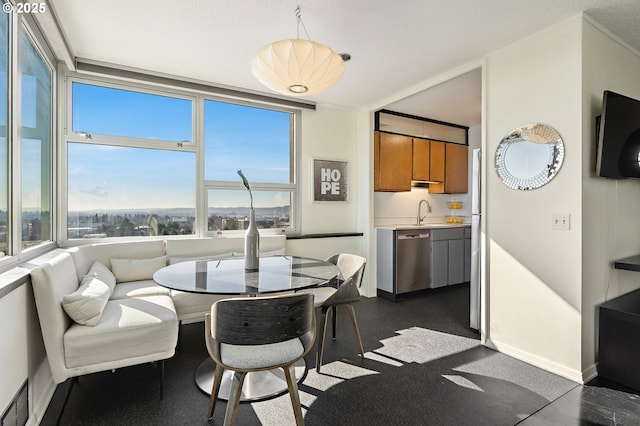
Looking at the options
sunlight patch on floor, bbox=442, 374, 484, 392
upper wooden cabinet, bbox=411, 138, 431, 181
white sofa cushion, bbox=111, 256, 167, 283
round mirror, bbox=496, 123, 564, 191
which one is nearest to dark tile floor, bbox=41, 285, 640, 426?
sunlight patch on floor, bbox=442, 374, 484, 392

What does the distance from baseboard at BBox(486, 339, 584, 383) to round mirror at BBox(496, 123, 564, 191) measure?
4.37 feet

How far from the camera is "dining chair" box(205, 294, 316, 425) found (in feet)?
4.98

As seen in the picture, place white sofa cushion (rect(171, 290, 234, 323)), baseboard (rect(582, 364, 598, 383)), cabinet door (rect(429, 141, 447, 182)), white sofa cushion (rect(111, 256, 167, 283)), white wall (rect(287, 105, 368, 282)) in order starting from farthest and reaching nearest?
cabinet door (rect(429, 141, 447, 182)) < white wall (rect(287, 105, 368, 282)) < white sofa cushion (rect(111, 256, 167, 283)) < white sofa cushion (rect(171, 290, 234, 323)) < baseboard (rect(582, 364, 598, 383))

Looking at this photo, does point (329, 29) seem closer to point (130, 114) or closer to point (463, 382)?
point (130, 114)

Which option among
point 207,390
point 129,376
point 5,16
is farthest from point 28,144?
point 207,390

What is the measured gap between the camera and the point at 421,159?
504cm

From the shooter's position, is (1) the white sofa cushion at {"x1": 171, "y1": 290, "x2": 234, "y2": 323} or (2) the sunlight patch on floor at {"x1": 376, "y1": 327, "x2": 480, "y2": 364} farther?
(1) the white sofa cushion at {"x1": 171, "y1": 290, "x2": 234, "y2": 323}

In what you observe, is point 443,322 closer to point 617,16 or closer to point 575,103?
point 575,103

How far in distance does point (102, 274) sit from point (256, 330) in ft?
6.38

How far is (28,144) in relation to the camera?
7.75 ft

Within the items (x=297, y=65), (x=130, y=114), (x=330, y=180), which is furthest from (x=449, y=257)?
(x=130, y=114)

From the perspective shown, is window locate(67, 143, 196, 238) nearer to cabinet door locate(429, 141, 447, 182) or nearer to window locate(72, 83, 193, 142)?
window locate(72, 83, 193, 142)

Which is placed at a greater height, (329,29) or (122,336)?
(329,29)

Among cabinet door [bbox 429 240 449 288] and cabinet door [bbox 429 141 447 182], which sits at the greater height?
cabinet door [bbox 429 141 447 182]
